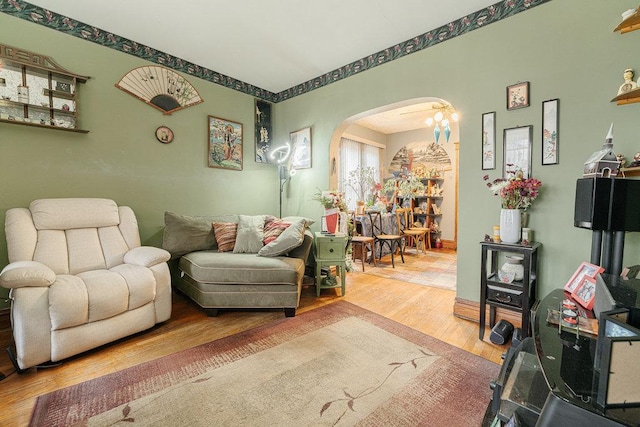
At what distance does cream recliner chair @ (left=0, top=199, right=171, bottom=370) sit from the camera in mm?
1753

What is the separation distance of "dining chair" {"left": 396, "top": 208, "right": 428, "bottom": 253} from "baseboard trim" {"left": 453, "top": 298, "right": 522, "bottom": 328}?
2.76 meters

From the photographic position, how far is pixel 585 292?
4.21 feet

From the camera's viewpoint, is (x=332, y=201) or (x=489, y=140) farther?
(x=332, y=201)

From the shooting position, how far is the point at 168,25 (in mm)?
2674

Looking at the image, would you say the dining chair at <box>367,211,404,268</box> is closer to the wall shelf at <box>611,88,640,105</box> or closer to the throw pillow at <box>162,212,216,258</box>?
the throw pillow at <box>162,212,216,258</box>

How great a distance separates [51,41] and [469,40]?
3.78 m

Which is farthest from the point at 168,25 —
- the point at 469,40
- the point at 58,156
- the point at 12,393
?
the point at 12,393

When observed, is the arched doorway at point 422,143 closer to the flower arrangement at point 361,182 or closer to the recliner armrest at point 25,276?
the flower arrangement at point 361,182

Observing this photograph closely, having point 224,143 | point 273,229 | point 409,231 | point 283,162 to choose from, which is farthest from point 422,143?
point 273,229

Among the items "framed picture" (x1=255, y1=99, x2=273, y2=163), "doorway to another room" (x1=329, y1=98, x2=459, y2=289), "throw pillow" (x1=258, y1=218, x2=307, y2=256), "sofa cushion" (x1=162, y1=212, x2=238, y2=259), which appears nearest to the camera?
"throw pillow" (x1=258, y1=218, x2=307, y2=256)

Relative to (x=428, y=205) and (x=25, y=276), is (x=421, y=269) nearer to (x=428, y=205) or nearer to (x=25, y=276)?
(x=428, y=205)

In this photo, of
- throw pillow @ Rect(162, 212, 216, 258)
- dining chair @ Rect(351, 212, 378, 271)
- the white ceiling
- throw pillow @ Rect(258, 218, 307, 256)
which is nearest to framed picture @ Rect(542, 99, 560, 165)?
the white ceiling

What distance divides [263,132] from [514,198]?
3283 mm

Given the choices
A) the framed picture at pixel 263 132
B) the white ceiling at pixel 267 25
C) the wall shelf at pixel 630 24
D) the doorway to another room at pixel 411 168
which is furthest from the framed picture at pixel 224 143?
the wall shelf at pixel 630 24
